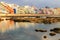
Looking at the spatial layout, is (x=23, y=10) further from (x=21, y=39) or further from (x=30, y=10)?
(x=21, y=39)

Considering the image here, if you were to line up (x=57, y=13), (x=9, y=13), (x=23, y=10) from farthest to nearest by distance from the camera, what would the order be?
(x=23, y=10)
(x=57, y=13)
(x=9, y=13)

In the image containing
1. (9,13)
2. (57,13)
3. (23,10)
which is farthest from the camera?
(23,10)

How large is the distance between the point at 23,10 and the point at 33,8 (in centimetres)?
196

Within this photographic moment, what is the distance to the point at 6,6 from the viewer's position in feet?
83.7

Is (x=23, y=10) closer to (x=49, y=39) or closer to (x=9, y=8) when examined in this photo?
(x=9, y=8)

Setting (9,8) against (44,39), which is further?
(9,8)

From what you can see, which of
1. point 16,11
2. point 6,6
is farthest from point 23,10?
point 6,6

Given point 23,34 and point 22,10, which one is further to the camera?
point 22,10

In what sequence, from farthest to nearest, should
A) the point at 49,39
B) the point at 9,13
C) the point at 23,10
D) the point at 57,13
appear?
the point at 23,10 → the point at 57,13 → the point at 9,13 → the point at 49,39

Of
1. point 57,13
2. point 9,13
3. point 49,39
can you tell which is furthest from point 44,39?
point 57,13

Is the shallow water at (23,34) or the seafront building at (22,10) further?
the seafront building at (22,10)

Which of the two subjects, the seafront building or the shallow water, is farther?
the seafront building

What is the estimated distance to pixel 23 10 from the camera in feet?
91.0

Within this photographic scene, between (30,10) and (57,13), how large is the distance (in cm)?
378
